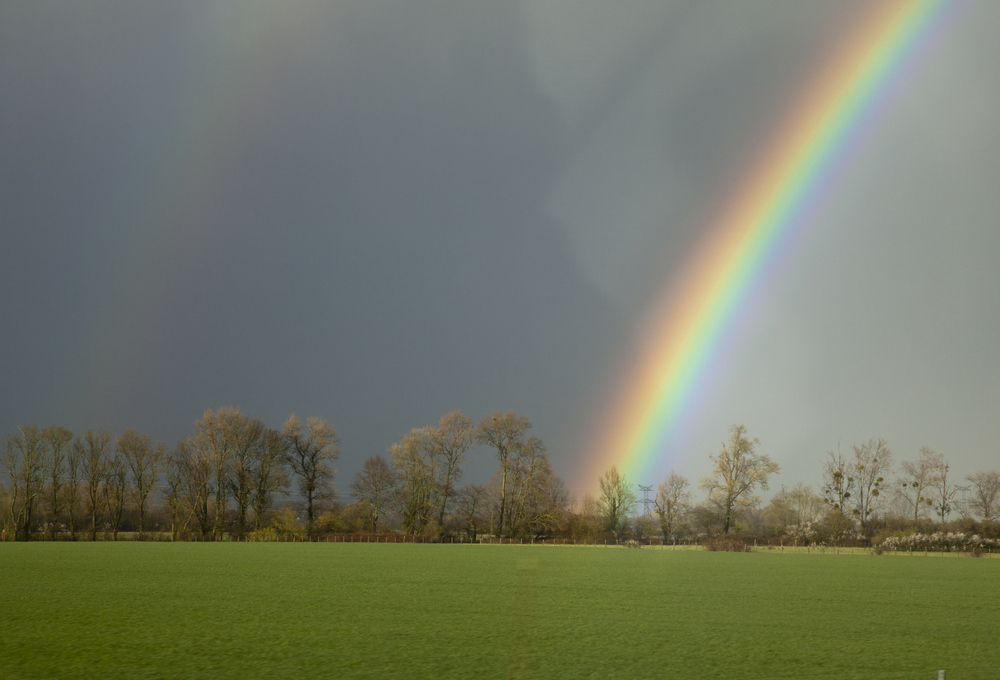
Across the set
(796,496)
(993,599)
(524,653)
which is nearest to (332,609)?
(524,653)

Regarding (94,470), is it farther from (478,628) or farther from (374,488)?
(478,628)

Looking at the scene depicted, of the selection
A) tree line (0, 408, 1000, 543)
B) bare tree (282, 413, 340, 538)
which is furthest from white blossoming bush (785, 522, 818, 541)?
bare tree (282, 413, 340, 538)

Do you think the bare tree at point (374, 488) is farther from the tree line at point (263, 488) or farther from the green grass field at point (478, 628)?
the green grass field at point (478, 628)

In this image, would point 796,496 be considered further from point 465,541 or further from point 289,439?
point 289,439

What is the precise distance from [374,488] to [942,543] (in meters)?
50.3

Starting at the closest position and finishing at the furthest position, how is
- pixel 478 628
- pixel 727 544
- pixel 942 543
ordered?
1. pixel 478 628
2. pixel 942 543
3. pixel 727 544

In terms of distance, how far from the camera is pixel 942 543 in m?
55.1

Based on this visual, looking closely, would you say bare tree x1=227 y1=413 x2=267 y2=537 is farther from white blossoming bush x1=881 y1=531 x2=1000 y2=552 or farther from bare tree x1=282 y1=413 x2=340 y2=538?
white blossoming bush x1=881 y1=531 x2=1000 y2=552

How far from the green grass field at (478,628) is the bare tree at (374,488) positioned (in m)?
55.3

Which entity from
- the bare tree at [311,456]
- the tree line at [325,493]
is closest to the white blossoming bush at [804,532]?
the tree line at [325,493]

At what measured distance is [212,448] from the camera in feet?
220

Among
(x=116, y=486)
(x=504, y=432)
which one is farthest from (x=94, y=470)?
(x=504, y=432)

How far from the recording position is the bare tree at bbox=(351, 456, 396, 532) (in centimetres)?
7512

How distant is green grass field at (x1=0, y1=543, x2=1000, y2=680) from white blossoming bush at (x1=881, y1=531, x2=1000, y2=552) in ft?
132
